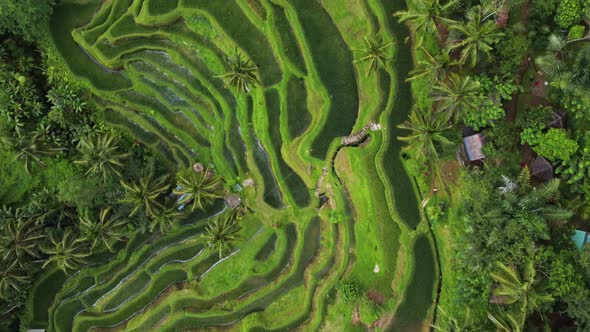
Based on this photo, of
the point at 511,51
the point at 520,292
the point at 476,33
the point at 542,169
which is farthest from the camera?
the point at 542,169

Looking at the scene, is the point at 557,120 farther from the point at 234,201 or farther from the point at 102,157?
the point at 102,157

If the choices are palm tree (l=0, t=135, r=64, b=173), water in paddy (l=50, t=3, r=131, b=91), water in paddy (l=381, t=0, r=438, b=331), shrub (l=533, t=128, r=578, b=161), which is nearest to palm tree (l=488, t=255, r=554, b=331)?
water in paddy (l=381, t=0, r=438, b=331)

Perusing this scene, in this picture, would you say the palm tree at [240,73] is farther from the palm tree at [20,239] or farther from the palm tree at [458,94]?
the palm tree at [20,239]

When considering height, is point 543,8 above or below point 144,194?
below

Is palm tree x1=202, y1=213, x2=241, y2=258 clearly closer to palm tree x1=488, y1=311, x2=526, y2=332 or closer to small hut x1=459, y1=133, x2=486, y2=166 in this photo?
small hut x1=459, y1=133, x2=486, y2=166

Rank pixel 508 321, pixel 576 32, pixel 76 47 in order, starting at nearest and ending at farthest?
pixel 508 321, pixel 576 32, pixel 76 47

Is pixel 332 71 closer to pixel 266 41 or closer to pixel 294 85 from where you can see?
pixel 294 85

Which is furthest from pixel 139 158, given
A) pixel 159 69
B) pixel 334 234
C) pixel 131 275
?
pixel 334 234

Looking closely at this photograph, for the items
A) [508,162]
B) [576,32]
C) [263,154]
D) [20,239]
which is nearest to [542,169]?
[508,162]
